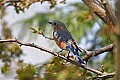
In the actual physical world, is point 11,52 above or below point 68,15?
below

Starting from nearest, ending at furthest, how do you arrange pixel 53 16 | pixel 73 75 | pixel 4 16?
pixel 73 75, pixel 4 16, pixel 53 16

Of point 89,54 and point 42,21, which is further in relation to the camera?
point 42,21

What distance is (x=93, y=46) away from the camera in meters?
5.38

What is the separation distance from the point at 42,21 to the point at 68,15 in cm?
40

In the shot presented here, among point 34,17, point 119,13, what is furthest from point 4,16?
point 119,13

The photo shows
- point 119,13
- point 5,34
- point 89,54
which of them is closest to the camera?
point 119,13

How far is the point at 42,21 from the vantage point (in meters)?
5.79

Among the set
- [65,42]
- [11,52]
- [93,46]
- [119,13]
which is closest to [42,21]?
[93,46]

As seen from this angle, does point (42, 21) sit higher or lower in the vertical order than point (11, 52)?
higher

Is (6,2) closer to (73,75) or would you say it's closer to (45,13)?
(73,75)

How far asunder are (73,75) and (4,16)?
110 inches

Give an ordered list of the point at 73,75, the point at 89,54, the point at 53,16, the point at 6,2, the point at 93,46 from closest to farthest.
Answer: the point at 73,75 → the point at 89,54 → the point at 6,2 → the point at 93,46 → the point at 53,16

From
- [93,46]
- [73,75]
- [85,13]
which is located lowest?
[73,75]

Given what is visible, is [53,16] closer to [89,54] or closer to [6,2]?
[6,2]
